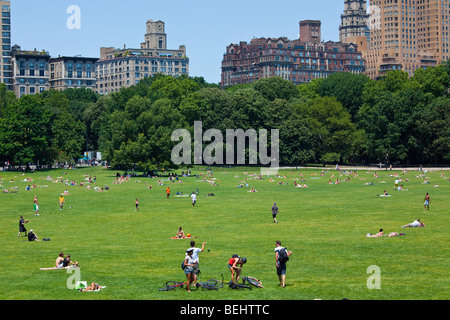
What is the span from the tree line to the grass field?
38363 mm

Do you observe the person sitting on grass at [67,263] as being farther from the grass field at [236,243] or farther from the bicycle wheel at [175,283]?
the bicycle wheel at [175,283]

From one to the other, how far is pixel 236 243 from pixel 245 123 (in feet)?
348

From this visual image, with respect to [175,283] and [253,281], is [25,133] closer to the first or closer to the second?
[175,283]

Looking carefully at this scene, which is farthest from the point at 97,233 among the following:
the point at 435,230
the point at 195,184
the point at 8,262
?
the point at 195,184

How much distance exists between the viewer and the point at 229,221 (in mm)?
53531

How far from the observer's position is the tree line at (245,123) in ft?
392

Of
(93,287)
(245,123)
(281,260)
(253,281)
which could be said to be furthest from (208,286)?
(245,123)

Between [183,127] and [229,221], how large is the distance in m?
70.9

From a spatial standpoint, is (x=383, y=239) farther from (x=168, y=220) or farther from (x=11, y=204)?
(x=11, y=204)

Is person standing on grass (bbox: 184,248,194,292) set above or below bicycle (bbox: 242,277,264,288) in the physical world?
above

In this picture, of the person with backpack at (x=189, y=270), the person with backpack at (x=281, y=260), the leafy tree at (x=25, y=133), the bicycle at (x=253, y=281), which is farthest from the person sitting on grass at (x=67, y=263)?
the leafy tree at (x=25, y=133)

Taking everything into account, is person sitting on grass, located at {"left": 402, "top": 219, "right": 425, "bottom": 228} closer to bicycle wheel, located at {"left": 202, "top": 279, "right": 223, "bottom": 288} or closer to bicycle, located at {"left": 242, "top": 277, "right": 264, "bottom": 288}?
bicycle, located at {"left": 242, "top": 277, "right": 264, "bottom": 288}

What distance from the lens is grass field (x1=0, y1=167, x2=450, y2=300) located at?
28.5 meters

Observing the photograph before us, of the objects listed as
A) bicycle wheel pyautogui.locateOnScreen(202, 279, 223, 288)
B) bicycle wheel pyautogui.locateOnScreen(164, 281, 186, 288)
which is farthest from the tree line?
bicycle wheel pyautogui.locateOnScreen(202, 279, 223, 288)
